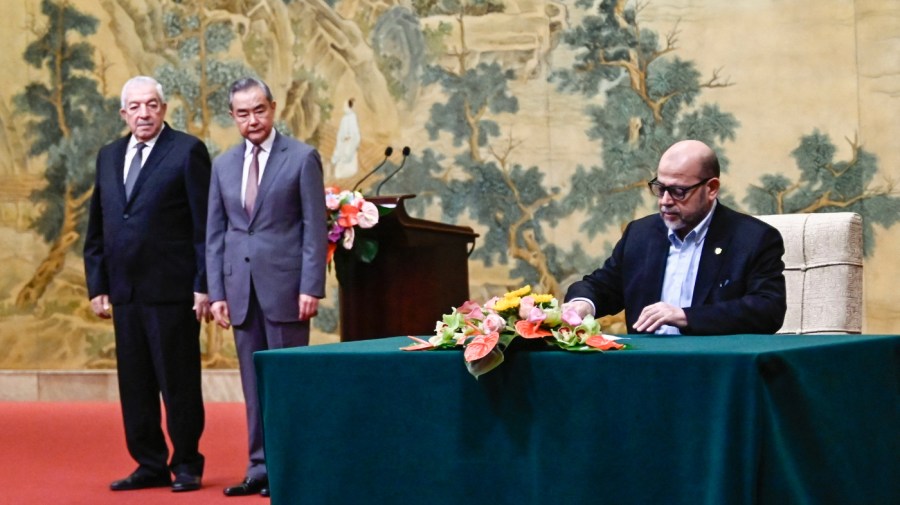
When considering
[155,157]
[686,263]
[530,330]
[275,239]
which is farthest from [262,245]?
[530,330]

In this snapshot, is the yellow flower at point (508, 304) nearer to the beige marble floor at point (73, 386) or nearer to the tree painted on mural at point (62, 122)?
the beige marble floor at point (73, 386)

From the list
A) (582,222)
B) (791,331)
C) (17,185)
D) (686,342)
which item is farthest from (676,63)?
(686,342)

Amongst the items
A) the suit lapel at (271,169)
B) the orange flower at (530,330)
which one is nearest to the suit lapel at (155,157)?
the suit lapel at (271,169)

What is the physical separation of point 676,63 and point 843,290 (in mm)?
4275

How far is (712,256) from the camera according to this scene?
400 cm

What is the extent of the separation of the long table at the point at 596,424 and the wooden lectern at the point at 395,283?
2481 mm

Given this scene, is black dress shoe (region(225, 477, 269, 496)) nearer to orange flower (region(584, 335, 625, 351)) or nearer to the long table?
the long table

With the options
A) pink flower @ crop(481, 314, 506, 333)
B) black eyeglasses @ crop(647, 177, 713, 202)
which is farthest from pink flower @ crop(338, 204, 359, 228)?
pink flower @ crop(481, 314, 506, 333)

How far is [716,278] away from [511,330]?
3.95 ft

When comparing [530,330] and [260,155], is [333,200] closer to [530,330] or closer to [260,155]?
[260,155]

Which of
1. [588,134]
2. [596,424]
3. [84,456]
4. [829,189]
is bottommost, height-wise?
[84,456]

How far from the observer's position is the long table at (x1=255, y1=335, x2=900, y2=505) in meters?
2.71

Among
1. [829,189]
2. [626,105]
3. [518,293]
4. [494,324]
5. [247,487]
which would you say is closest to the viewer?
[494,324]

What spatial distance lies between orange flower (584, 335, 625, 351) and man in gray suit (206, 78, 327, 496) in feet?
7.71
